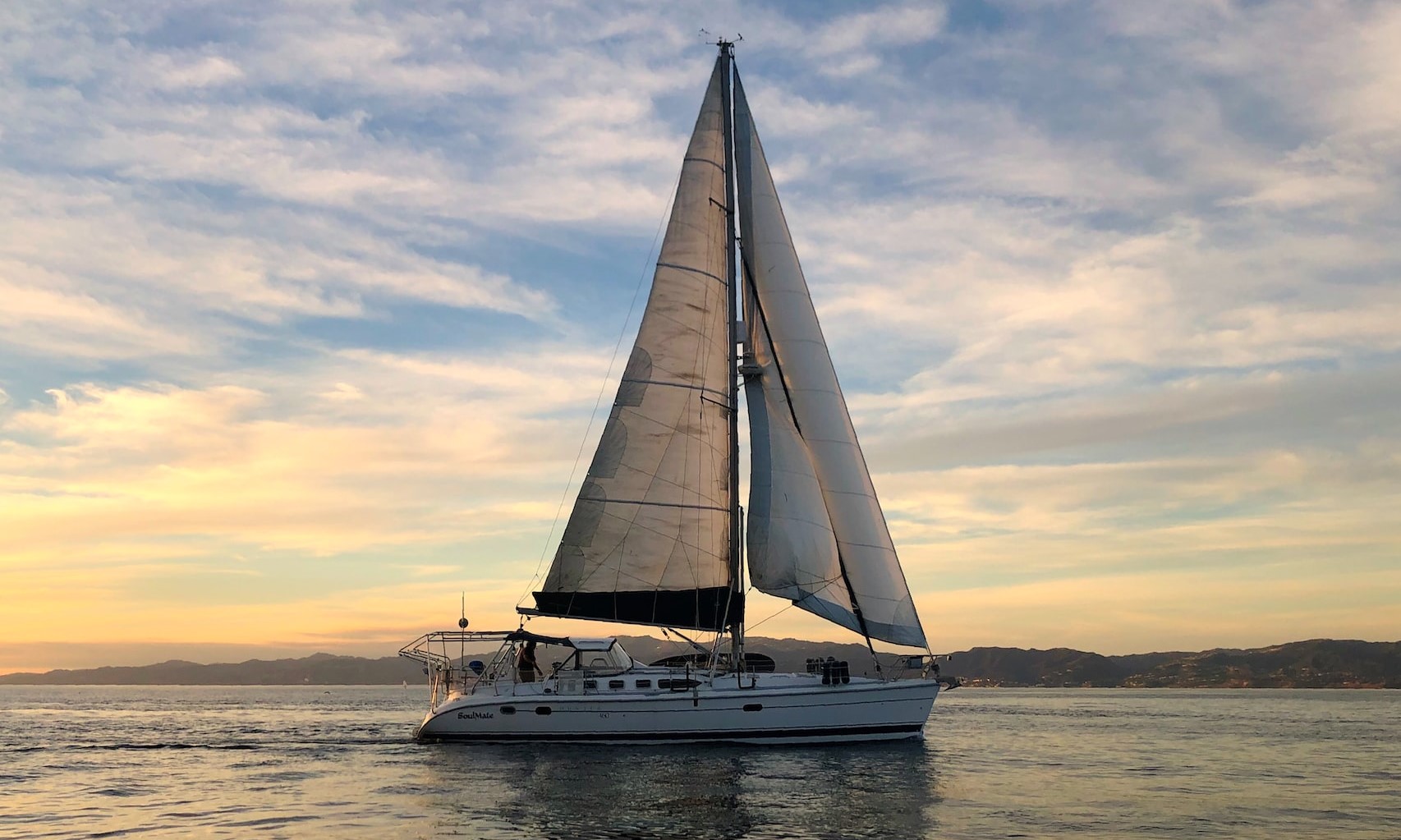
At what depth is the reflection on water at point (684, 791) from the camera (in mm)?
21156

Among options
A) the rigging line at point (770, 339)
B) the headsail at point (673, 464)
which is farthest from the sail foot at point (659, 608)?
the rigging line at point (770, 339)

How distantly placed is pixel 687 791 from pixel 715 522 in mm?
10318

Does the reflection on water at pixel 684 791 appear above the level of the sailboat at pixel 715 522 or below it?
below

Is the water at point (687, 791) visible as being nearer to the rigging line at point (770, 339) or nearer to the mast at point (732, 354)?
the mast at point (732, 354)

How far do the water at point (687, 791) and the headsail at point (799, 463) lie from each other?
448 cm

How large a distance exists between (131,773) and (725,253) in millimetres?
22982

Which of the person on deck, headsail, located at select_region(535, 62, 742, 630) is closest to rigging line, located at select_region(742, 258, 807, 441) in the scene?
headsail, located at select_region(535, 62, 742, 630)

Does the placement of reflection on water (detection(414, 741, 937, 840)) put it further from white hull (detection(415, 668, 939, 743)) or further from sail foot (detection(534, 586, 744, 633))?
sail foot (detection(534, 586, 744, 633))

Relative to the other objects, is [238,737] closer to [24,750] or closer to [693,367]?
[24,750]

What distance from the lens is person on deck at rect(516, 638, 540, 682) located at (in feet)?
110

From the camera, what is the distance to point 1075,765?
36250 mm

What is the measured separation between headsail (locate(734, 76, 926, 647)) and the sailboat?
0.06 m

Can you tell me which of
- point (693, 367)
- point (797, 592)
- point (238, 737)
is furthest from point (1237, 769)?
point (238, 737)

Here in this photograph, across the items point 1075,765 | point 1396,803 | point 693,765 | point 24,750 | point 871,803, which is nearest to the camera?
point 871,803
